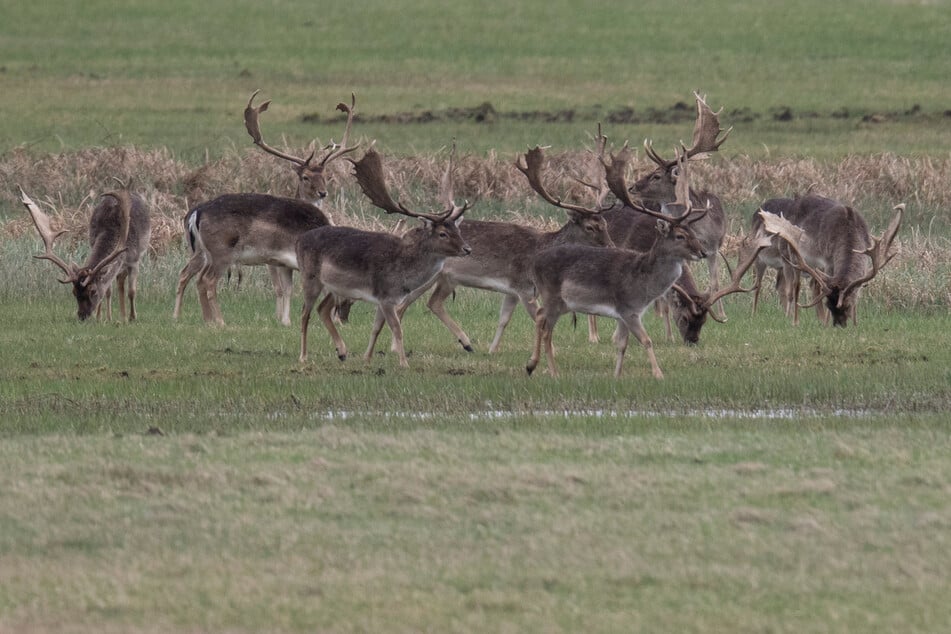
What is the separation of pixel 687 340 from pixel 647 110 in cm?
3023

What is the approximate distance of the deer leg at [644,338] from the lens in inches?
533

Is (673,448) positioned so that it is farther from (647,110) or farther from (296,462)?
(647,110)

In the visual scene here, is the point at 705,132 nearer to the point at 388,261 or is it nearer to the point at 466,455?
the point at 388,261

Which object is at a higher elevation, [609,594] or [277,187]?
[609,594]

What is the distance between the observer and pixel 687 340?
52.3 ft

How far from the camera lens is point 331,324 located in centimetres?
1488

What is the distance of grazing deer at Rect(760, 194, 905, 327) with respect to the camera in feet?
56.2

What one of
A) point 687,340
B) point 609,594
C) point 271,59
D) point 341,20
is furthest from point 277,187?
point 341,20

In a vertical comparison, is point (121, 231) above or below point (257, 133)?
below

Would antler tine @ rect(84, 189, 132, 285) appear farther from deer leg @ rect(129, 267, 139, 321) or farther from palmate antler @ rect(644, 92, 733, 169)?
palmate antler @ rect(644, 92, 733, 169)

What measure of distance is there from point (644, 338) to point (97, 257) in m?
7.24

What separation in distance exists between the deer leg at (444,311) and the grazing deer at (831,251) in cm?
346

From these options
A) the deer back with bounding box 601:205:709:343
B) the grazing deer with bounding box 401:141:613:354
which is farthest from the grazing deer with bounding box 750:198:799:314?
the grazing deer with bounding box 401:141:613:354

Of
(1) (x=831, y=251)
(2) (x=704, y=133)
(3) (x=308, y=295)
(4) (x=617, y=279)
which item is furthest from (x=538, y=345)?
(1) (x=831, y=251)
